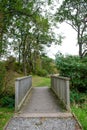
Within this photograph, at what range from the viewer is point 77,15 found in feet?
78.0

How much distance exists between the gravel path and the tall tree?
16.4 metres

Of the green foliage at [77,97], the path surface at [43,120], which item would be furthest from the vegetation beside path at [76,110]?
the path surface at [43,120]

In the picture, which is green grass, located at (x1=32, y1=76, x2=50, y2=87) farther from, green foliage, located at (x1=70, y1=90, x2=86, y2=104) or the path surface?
the path surface

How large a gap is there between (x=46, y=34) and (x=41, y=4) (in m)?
12.0

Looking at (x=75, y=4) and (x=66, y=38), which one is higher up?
(x=75, y=4)

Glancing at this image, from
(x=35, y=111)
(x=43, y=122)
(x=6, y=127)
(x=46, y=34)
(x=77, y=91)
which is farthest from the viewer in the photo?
(x=46, y=34)

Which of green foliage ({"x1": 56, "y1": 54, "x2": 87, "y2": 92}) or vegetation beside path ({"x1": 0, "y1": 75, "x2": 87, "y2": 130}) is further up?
green foliage ({"x1": 56, "y1": 54, "x2": 87, "y2": 92})

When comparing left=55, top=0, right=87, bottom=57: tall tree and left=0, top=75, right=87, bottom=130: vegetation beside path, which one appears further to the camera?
left=55, top=0, right=87, bottom=57: tall tree

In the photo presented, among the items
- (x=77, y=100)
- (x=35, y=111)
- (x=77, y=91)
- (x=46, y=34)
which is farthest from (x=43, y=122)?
(x=46, y=34)

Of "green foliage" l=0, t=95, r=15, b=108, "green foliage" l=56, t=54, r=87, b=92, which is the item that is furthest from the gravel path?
"green foliage" l=56, t=54, r=87, b=92

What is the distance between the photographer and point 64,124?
7.10 metres

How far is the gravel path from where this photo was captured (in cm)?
676

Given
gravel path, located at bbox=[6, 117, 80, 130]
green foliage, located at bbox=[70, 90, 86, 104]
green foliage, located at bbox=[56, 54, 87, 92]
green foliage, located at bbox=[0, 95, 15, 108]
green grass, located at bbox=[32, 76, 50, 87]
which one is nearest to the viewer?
gravel path, located at bbox=[6, 117, 80, 130]

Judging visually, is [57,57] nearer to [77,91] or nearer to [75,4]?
[77,91]
